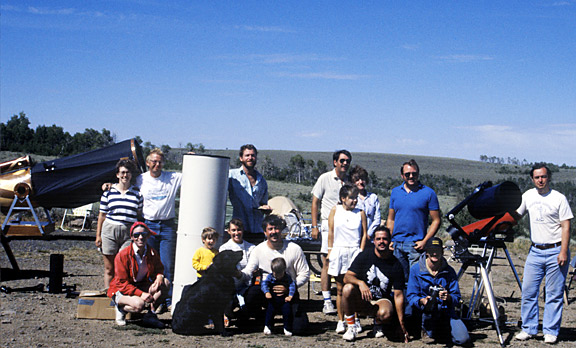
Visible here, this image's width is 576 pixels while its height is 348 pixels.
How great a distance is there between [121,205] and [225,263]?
5.10 ft

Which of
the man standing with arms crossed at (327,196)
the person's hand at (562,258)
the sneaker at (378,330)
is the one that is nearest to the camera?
the person's hand at (562,258)

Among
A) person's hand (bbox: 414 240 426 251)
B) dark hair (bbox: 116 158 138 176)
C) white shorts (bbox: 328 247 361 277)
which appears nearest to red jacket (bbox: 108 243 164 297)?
dark hair (bbox: 116 158 138 176)

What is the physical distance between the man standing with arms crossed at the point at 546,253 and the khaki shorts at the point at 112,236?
4.13 m

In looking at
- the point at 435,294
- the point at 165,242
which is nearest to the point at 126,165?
the point at 165,242

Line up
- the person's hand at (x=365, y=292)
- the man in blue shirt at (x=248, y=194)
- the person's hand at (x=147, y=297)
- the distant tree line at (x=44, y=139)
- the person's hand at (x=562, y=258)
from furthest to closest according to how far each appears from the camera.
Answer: the distant tree line at (x=44, y=139) < the man in blue shirt at (x=248, y=194) < the person's hand at (x=147, y=297) < the person's hand at (x=365, y=292) < the person's hand at (x=562, y=258)

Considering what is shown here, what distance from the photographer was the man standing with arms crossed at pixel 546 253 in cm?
568

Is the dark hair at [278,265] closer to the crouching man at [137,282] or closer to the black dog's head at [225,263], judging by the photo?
the black dog's head at [225,263]

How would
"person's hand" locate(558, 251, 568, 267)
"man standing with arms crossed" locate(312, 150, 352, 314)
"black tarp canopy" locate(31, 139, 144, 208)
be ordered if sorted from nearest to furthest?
"person's hand" locate(558, 251, 568, 267) < "man standing with arms crossed" locate(312, 150, 352, 314) < "black tarp canopy" locate(31, 139, 144, 208)

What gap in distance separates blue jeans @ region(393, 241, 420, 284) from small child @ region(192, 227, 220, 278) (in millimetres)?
1907

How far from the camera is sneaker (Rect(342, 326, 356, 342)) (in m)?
5.68

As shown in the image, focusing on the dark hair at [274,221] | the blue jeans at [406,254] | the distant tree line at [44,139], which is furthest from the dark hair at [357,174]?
the distant tree line at [44,139]

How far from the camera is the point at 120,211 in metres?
A: 6.55

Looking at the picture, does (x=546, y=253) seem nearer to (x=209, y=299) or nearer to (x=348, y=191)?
(x=348, y=191)

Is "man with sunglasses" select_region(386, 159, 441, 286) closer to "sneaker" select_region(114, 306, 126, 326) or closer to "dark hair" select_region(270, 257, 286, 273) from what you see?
"dark hair" select_region(270, 257, 286, 273)
